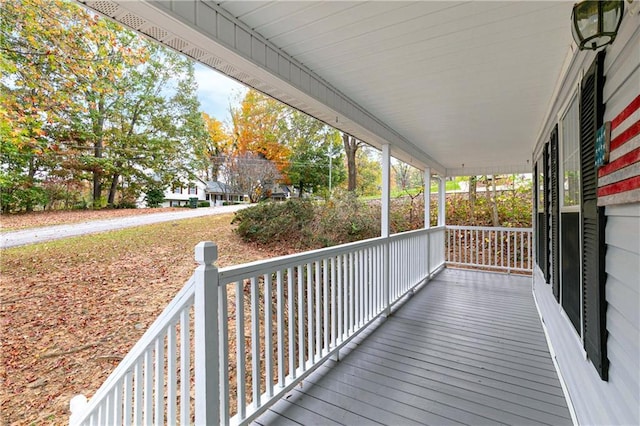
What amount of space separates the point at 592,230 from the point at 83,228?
7815 millimetres

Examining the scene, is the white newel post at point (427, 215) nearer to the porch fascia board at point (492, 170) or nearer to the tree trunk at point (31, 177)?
the porch fascia board at point (492, 170)

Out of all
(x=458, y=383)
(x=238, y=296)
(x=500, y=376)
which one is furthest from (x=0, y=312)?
(x=500, y=376)

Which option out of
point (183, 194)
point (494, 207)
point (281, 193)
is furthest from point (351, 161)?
→ point (183, 194)

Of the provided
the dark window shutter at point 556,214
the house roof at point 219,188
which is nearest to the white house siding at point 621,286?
the dark window shutter at point 556,214

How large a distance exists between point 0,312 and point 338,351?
525 centimetres

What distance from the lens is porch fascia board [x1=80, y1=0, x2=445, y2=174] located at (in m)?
1.33

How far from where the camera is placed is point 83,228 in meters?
6.11

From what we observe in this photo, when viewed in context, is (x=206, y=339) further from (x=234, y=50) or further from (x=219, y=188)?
(x=219, y=188)

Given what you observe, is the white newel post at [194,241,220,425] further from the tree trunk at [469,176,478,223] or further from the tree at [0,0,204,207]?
the tree trunk at [469,176,478,223]

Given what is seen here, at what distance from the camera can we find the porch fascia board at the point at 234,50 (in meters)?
1.33

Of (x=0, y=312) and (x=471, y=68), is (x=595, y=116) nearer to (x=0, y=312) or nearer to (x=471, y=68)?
(x=471, y=68)

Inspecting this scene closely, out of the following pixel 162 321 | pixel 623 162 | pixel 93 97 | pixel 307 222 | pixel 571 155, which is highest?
pixel 93 97

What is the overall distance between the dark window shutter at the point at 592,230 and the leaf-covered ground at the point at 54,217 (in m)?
7.38

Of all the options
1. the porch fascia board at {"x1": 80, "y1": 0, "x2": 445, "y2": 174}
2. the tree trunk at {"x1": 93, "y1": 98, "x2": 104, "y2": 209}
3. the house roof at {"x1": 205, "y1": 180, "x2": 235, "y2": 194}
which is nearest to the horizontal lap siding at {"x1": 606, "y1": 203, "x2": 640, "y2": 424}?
the porch fascia board at {"x1": 80, "y1": 0, "x2": 445, "y2": 174}
